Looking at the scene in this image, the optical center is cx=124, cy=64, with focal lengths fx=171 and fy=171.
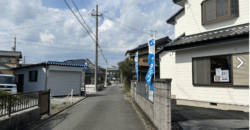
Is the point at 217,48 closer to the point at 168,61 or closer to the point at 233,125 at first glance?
the point at 233,125

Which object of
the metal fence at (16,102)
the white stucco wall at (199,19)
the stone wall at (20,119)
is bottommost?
the stone wall at (20,119)

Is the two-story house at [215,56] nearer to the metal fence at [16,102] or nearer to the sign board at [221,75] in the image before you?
the sign board at [221,75]

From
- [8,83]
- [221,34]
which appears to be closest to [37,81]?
[8,83]

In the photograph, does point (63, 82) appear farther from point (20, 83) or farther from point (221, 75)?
point (221, 75)

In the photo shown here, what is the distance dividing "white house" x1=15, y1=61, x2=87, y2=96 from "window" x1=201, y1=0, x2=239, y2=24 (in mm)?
12991

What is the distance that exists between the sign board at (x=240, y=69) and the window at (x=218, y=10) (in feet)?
7.01

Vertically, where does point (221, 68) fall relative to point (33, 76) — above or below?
above

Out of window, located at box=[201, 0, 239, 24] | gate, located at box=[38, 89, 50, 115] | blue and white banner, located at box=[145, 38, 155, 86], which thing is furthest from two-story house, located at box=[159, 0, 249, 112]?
gate, located at box=[38, 89, 50, 115]

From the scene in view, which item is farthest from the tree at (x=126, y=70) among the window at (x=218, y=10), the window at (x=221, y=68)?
the window at (x=221, y=68)

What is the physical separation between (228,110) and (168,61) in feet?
23.9

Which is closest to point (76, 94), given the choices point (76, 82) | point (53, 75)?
point (76, 82)

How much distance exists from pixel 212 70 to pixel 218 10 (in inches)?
121

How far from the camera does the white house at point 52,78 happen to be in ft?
52.2

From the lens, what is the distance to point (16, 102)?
5.98 m
